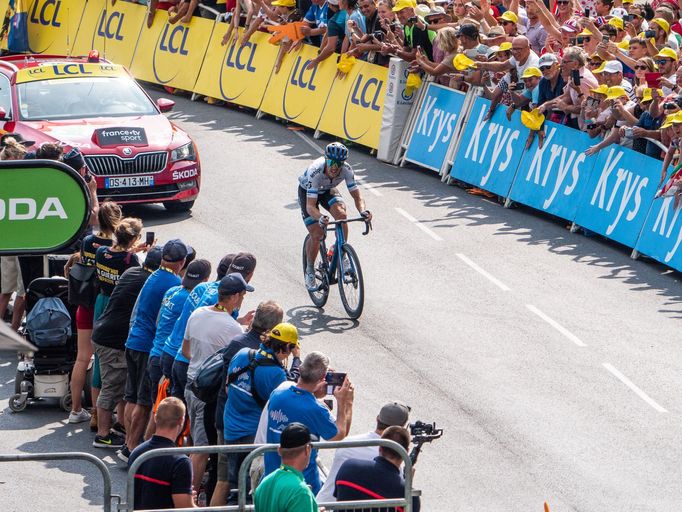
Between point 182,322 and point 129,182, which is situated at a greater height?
point 182,322

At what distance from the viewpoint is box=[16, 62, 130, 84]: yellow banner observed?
1950 centimetres

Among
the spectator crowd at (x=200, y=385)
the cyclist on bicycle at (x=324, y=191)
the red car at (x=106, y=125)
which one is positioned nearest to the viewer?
the spectator crowd at (x=200, y=385)

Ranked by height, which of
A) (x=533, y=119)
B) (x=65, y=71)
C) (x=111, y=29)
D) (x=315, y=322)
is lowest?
(x=315, y=322)

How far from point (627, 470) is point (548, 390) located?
1.87 meters

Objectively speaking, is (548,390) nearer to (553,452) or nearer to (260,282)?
(553,452)

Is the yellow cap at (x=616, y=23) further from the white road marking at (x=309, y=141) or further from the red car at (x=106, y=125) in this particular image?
the red car at (x=106, y=125)

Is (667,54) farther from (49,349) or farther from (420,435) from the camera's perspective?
(420,435)

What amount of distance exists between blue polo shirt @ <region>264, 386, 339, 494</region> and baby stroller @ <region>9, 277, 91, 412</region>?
4172 mm

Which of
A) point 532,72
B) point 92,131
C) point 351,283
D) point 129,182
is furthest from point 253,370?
point 532,72

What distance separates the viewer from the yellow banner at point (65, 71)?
64.0 feet

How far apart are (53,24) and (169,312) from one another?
20.0 m

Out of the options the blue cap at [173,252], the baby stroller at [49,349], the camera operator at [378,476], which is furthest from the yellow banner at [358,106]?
the camera operator at [378,476]

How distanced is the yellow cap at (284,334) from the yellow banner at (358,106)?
42.9 ft

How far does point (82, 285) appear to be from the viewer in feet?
39.7
